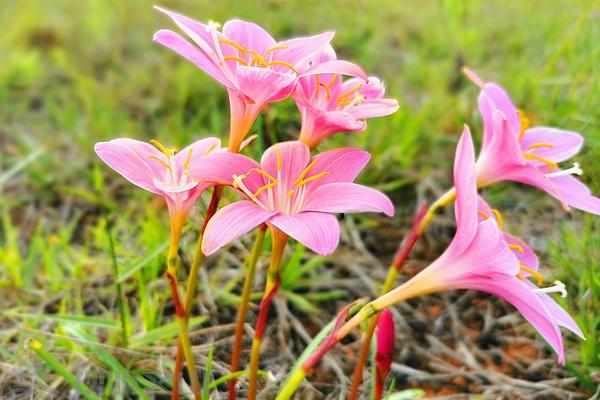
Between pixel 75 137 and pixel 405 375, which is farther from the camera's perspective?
pixel 75 137

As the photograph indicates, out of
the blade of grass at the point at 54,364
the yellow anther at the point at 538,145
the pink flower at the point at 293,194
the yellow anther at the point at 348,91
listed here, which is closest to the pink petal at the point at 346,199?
the pink flower at the point at 293,194

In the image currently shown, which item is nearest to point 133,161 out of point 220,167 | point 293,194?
point 220,167

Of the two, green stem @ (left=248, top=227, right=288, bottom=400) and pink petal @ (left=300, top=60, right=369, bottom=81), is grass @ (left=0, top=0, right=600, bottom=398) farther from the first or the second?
pink petal @ (left=300, top=60, right=369, bottom=81)

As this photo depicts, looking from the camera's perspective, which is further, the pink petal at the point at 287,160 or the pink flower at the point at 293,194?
the pink petal at the point at 287,160

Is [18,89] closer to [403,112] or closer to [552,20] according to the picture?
[403,112]

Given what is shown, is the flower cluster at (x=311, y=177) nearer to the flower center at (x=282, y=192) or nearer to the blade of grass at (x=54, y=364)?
the flower center at (x=282, y=192)

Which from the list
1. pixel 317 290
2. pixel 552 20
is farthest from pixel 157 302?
pixel 552 20

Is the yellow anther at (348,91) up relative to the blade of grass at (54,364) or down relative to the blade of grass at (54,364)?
up

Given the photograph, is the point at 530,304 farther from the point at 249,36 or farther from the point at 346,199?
the point at 249,36
